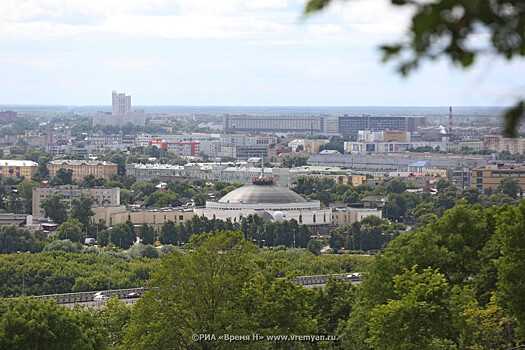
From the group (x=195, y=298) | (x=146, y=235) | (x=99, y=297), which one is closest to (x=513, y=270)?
(x=195, y=298)

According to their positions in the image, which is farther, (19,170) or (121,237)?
(19,170)

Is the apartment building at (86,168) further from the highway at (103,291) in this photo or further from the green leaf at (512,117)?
the green leaf at (512,117)

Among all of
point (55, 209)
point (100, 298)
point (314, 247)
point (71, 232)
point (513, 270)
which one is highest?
point (513, 270)

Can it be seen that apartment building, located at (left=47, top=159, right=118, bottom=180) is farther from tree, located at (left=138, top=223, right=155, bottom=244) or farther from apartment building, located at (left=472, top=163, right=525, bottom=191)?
tree, located at (left=138, top=223, right=155, bottom=244)

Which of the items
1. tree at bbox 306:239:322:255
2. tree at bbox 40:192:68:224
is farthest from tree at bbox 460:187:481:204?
tree at bbox 40:192:68:224

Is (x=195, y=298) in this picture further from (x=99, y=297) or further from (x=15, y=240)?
(x=15, y=240)

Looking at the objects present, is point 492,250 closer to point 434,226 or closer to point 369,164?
point 434,226

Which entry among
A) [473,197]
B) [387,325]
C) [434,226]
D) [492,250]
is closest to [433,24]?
[387,325]

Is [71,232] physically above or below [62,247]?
below
